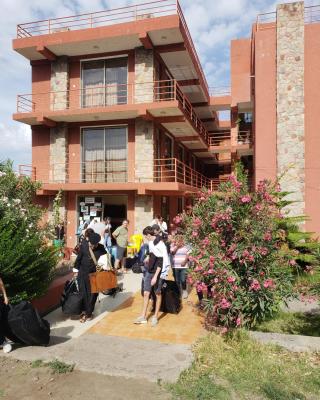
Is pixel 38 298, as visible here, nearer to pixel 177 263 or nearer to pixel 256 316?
pixel 177 263

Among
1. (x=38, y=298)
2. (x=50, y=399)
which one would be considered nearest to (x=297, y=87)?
(x=38, y=298)

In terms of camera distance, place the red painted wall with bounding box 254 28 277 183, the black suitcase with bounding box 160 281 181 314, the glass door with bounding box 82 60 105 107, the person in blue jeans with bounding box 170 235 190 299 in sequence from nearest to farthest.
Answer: the black suitcase with bounding box 160 281 181 314, the person in blue jeans with bounding box 170 235 190 299, the red painted wall with bounding box 254 28 277 183, the glass door with bounding box 82 60 105 107

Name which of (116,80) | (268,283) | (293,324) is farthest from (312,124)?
(268,283)

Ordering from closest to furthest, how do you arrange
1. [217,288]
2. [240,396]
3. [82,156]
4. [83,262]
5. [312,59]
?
[240,396] → [217,288] → [83,262] → [312,59] → [82,156]

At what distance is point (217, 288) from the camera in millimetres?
5945

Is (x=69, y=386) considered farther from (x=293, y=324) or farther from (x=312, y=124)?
(x=312, y=124)

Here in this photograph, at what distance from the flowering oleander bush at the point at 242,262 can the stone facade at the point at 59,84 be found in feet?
41.8

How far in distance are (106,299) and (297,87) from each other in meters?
11.7

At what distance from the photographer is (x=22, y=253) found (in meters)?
6.23

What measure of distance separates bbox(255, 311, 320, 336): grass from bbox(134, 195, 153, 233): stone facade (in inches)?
344

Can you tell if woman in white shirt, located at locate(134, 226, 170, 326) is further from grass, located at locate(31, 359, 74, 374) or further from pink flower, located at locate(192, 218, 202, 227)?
grass, located at locate(31, 359, 74, 374)

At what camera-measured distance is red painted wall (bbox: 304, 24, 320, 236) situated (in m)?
14.3

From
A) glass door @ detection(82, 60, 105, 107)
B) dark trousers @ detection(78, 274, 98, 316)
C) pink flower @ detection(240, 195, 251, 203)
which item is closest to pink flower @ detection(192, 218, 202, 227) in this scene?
pink flower @ detection(240, 195, 251, 203)

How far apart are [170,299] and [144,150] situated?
31.2ft
